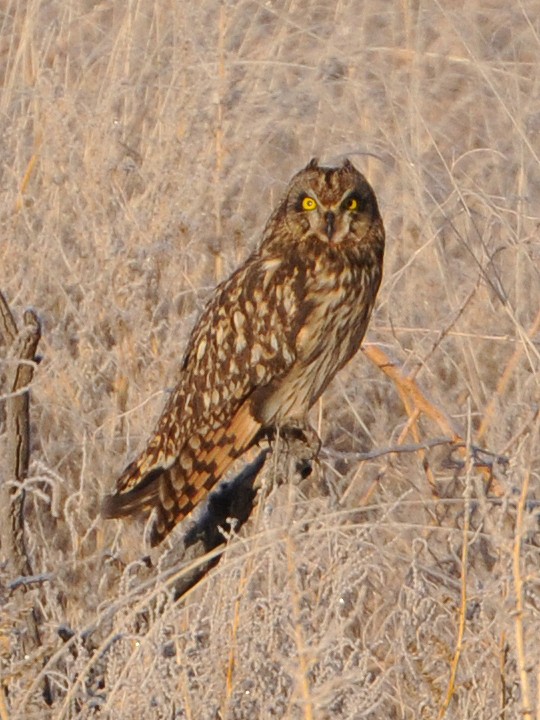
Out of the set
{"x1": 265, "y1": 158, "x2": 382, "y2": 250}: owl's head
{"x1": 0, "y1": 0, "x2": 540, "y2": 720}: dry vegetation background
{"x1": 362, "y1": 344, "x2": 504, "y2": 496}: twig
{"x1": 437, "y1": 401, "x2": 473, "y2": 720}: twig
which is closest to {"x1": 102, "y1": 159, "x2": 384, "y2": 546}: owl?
{"x1": 265, "y1": 158, "x2": 382, "y2": 250}: owl's head

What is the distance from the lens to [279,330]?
3375mm

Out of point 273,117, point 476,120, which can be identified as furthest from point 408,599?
point 476,120

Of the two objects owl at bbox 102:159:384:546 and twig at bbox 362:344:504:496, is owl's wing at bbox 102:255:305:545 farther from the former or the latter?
twig at bbox 362:344:504:496

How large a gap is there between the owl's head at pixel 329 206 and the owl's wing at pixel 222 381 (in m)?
0.12

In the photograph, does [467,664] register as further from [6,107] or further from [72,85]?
[72,85]

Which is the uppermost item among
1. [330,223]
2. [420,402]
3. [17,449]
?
[330,223]

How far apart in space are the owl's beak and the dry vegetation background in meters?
0.21

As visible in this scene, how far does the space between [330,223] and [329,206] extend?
0.13 feet

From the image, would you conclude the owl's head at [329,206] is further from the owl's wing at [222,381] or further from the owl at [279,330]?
the owl's wing at [222,381]

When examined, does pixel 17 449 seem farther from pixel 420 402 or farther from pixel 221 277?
pixel 221 277

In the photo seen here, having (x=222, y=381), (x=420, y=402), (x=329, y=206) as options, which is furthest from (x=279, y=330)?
→ (x=420, y=402)

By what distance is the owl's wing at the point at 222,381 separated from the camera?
311cm

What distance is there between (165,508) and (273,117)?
2.05 metres

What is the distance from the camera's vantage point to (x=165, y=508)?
2959 millimetres
